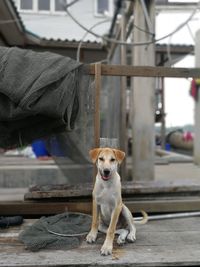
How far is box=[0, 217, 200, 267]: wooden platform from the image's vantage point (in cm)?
288

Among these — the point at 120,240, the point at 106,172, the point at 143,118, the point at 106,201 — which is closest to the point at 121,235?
the point at 120,240

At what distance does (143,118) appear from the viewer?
5668mm

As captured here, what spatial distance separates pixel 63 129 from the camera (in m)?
4.25

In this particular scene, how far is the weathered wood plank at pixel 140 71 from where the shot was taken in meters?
4.02

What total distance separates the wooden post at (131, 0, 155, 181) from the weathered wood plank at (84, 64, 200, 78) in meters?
1.57

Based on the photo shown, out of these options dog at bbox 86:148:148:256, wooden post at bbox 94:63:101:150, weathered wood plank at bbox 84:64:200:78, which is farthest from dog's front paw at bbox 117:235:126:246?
weathered wood plank at bbox 84:64:200:78

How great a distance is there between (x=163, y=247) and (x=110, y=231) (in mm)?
523

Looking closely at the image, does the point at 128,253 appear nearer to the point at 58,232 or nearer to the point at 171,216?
the point at 58,232

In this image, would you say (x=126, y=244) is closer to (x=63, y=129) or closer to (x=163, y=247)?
(x=163, y=247)

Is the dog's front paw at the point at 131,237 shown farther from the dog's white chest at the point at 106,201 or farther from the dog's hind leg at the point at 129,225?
the dog's white chest at the point at 106,201

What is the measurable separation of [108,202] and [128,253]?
463 mm

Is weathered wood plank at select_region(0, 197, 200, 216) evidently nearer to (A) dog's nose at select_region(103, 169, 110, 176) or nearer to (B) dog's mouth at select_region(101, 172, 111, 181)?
(B) dog's mouth at select_region(101, 172, 111, 181)

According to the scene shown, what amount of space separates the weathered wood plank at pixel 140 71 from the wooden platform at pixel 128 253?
171 cm

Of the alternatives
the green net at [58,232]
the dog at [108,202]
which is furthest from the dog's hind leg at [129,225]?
the green net at [58,232]
